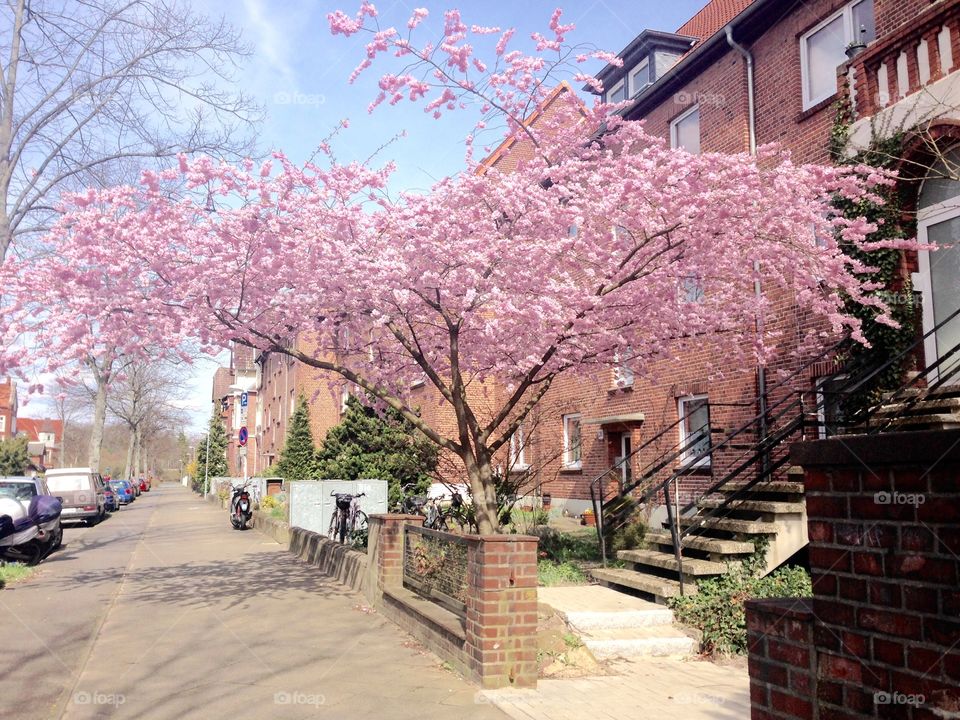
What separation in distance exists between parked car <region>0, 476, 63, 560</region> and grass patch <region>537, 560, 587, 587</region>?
9.78 m

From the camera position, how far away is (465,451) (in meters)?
8.86

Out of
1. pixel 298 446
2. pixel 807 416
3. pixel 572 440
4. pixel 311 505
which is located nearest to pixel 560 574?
→ pixel 807 416

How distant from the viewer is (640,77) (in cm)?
1914

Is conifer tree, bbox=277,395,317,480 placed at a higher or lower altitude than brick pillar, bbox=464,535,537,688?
higher

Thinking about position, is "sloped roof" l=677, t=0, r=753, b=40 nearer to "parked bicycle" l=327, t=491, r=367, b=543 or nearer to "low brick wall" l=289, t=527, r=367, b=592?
"parked bicycle" l=327, t=491, r=367, b=543

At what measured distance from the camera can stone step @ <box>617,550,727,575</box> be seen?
8891 millimetres

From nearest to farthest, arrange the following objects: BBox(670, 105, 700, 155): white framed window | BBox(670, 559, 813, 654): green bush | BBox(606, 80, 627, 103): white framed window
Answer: BBox(670, 559, 813, 654): green bush < BBox(670, 105, 700, 155): white framed window < BBox(606, 80, 627, 103): white framed window

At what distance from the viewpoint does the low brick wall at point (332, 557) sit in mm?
10938

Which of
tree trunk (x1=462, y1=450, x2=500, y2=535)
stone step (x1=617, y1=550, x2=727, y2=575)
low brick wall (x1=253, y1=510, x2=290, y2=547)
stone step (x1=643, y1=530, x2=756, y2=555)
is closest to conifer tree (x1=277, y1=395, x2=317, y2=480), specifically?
low brick wall (x1=253, y1=510, x2=290, y2=547)

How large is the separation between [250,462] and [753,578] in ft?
186

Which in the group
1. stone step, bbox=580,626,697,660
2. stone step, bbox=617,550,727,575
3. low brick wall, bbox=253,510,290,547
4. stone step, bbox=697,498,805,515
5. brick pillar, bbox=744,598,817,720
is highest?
stone step, bbox=697,498,805,515

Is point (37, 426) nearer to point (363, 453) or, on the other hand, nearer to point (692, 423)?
point (363, 453)

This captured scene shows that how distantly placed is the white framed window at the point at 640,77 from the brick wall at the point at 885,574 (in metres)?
17.8

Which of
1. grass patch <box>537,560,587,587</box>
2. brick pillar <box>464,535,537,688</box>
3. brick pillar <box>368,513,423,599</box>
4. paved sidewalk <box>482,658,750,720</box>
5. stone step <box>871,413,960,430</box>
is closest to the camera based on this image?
paved sidewalk <box>482,658,750,720</box>
